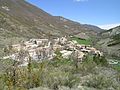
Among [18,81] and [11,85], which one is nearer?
[11,85]

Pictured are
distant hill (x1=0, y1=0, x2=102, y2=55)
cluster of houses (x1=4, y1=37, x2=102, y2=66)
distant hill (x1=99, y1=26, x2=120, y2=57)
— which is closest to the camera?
cluster of houses (x1=4, y1=37, x2=102, y2=66)

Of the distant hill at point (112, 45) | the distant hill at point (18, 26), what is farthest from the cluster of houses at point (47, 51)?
the distant hill at point (18, 26)

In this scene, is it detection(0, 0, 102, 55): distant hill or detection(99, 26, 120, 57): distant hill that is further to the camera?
detection(0, 0, 102, 55): distant hill

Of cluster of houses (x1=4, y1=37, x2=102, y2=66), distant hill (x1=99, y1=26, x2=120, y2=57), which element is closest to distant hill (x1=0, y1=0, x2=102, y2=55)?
cluster of houses (x1=4, y1=37, x2=102, y2=66)

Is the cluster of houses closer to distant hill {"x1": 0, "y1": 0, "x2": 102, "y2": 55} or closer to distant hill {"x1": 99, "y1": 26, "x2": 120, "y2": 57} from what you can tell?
distant hill {"x1": 99, "y1": 26, "x2": 120, "y2": 57}

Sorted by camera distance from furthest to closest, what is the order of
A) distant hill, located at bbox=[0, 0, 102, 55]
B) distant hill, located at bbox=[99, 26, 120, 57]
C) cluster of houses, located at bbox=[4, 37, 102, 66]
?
distant hill, located at bbox=[0, 0, 102, 55]
distant hill, located at bbox=[99, 26, 120, 57]
cluster of houses, located at bbox=[4, 37, 102, 66]

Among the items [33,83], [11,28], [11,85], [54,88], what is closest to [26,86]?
[33,83]

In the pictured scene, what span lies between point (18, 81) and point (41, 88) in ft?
4.91

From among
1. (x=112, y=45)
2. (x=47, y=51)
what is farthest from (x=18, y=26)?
(x=47, y=51)

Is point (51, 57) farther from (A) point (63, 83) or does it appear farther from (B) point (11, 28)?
(B) point (11, 28)

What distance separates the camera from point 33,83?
11.7 m

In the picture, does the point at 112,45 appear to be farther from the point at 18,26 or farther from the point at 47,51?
the point at 18,26

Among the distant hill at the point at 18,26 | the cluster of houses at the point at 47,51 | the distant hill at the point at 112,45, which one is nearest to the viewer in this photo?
the cluster of houses at the point at 47,51

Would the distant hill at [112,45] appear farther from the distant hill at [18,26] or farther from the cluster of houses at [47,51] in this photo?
the distant hill at [18,26]
